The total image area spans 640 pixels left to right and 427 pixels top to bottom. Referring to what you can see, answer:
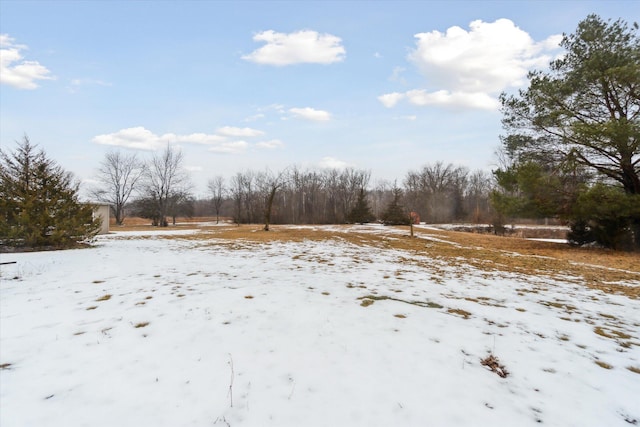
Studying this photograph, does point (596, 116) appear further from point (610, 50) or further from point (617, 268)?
point (617, 268)

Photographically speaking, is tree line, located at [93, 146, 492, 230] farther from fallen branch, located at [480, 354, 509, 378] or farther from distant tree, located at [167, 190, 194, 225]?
fallen branch, located at [480, 354, 509, 378]

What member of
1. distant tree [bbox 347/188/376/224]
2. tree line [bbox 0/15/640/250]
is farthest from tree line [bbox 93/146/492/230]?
tree line [bbox 0/15/640/250]

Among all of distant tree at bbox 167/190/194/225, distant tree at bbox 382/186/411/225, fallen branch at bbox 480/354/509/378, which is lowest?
fallen branch at bbox 480/354/509/378

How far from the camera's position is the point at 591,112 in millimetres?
12586

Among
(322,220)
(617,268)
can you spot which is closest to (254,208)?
(322,220)

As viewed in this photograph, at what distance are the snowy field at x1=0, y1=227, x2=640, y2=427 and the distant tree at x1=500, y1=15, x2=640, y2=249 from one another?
9.27 m

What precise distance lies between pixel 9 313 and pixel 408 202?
52.0m

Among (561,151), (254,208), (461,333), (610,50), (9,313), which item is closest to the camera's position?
(461,333)

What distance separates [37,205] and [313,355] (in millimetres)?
12831

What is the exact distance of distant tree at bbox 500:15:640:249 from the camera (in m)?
10.9

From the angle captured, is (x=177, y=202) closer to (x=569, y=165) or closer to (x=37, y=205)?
(x=37, y=205)

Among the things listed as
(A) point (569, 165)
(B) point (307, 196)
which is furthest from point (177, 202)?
(A) point (569, 165)

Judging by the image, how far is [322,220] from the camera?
4756 centimetres

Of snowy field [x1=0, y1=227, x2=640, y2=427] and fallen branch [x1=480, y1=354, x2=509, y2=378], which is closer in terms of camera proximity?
snowy field [x1=0, y1=227, x2=640, y2=427]
